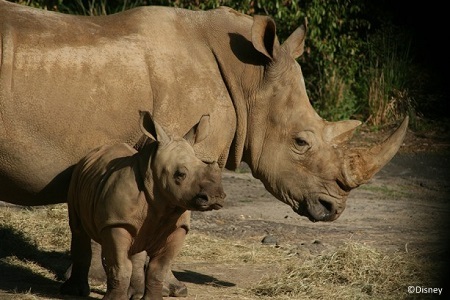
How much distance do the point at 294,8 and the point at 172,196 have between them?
28.3ft

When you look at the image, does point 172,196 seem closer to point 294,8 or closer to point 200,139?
point 200,139

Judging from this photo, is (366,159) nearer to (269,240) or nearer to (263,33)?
(263,33)

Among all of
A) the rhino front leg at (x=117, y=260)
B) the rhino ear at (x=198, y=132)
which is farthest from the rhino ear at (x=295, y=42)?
the rhino front leg at (x=117, y=260)

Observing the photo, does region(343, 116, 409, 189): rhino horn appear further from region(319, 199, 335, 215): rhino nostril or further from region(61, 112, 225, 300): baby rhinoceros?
region(61, 112, 225, 300): baby rhinoceros

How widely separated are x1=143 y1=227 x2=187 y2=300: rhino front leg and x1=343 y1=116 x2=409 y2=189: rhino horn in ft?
4.68

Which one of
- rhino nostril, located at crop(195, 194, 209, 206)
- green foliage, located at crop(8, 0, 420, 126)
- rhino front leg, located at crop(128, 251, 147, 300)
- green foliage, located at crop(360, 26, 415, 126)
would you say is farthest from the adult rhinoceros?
green foliage, located at crop(360, 26, 415, 126)

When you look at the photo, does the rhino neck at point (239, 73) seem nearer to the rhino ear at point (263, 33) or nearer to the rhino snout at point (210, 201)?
the rhino ear at point (263, 33)

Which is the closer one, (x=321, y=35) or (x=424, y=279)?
(x=424, y=279)

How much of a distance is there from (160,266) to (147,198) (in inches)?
18.0

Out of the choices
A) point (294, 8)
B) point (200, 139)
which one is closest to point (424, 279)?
point (200, 139)

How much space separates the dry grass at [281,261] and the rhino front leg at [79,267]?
11.1 inches

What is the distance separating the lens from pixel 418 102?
1571cm

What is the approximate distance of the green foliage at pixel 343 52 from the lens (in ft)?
47.9

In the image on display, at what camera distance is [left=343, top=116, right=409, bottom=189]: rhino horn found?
7.49 meters
